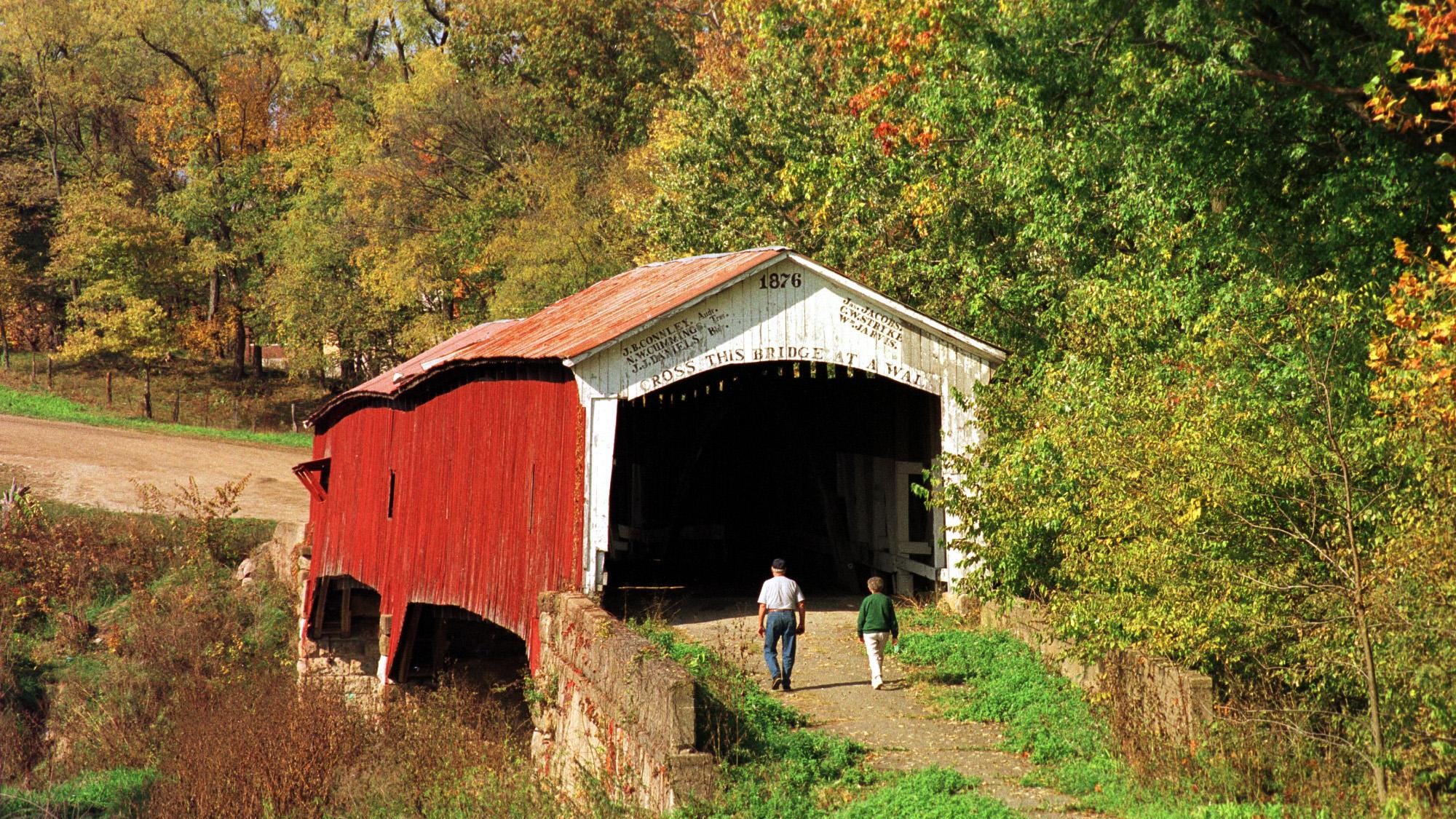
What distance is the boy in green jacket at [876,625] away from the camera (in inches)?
483

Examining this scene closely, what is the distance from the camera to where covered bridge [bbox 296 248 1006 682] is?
14.6 m

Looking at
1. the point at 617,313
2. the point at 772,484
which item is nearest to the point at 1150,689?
the point at 617,313

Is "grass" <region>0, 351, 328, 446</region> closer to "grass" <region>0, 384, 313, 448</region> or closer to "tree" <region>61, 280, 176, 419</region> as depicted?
"grass" <region>0, 384, 313, 448</region>

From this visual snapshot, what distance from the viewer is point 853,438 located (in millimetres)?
19703

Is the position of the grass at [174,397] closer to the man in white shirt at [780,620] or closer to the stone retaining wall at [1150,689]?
the man in white shirt at [780,620]

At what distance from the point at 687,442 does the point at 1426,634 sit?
49.2ft

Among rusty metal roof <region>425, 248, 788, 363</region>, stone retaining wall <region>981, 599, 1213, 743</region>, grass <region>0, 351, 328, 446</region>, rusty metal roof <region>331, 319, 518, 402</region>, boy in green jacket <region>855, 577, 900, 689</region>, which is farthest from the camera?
grass <region>0, 351, 328, 446</region>

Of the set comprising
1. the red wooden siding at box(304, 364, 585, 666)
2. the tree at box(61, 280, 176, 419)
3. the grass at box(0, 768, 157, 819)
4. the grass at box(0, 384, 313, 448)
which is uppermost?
the tree at box(61, 280, 176, 419)

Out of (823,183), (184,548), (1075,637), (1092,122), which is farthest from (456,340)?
(1075,637)

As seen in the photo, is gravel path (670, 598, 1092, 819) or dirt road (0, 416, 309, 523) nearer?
gravel path (670, 598, 1092, 819)

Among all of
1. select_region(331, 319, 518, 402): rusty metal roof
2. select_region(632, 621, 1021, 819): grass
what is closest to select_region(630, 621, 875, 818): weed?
select_region(632, 621, 1021, 819): grass

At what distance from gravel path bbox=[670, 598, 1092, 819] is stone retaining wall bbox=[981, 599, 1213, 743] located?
0.85m

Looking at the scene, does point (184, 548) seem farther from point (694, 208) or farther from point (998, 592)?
point (998, 592)

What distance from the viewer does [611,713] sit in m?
11.3
